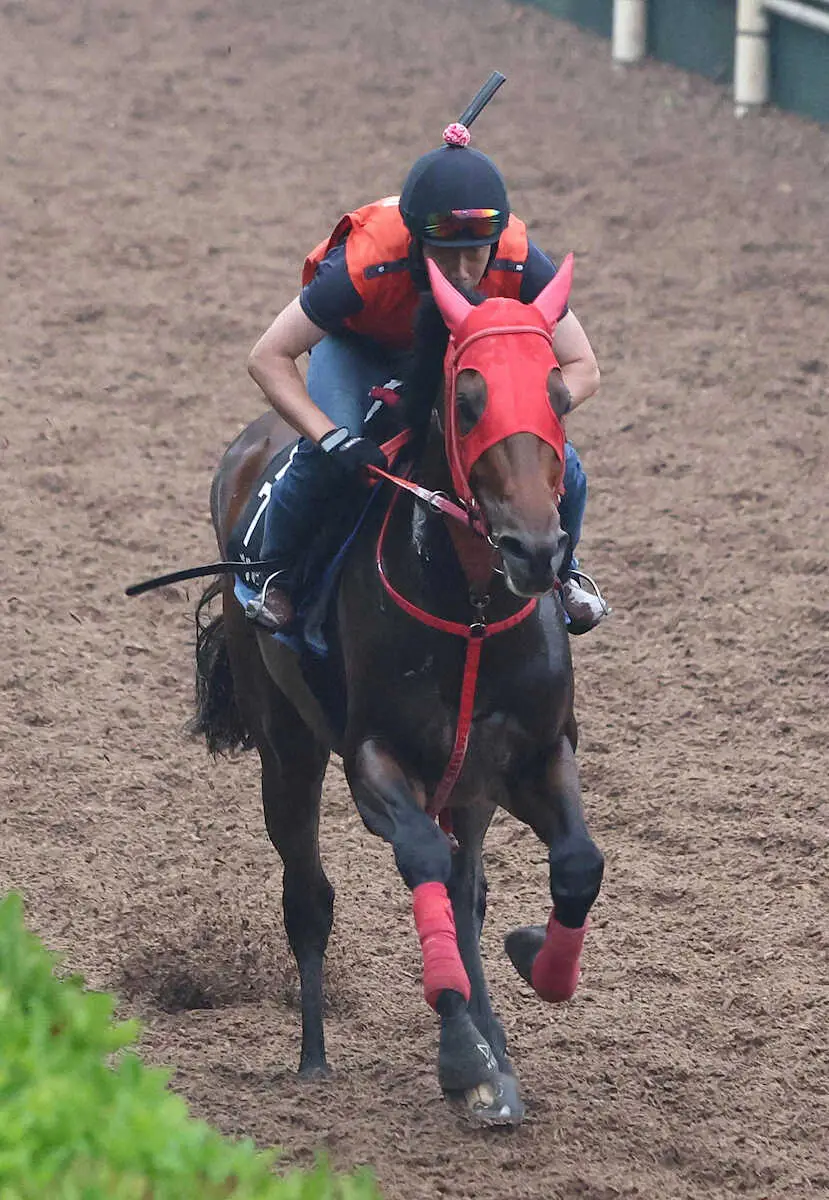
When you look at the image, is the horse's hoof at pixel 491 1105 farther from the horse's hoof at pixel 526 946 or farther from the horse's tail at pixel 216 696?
the horse's tail at pixel 216 696

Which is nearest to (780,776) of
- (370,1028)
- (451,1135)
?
(370,1028)

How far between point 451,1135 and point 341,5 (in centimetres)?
1214

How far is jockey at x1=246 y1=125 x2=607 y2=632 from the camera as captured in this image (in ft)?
13.6

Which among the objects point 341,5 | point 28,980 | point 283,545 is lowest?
point 341,5

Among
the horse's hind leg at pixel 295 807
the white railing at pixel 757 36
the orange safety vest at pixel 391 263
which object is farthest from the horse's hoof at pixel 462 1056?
the white railing at pixel 757 36

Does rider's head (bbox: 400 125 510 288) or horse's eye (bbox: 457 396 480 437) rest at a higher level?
rider's head (bbox: 400 125 510 288)

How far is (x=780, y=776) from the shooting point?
645 centimetres

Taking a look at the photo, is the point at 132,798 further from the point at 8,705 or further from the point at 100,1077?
the point at 100,1077

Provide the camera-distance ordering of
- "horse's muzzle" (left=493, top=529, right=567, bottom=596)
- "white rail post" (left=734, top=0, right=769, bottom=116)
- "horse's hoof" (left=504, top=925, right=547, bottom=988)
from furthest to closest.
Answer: "white rail post" (left=734, top=0, right=769, bottom=116)
"horse's hoof" (left=504, top=925, right=547, bottom=988)
"horse's muzzle" (left=493, top=529, right=567, bottom=596)

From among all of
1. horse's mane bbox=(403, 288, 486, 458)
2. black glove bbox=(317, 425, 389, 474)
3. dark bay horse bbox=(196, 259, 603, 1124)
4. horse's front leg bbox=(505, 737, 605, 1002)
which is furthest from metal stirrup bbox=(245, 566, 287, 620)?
horse's front leg bbox=(505, 737, 605, 1002)

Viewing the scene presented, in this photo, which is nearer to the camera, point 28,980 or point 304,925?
point 28,980

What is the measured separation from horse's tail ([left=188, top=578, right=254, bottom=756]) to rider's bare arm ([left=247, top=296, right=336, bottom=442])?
130 centimetres

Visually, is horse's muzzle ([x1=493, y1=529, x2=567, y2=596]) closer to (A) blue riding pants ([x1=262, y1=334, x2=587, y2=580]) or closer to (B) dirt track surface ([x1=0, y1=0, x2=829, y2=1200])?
(A) blue riding pants ([x1=262, y1=334, x2=587, y2=580])

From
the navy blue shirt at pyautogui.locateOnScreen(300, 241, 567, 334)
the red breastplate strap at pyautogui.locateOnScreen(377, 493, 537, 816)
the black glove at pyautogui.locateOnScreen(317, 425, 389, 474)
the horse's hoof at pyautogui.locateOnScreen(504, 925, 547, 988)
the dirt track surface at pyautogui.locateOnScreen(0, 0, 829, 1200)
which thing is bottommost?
the dirt track surface at pyautogui.locateOnScreen(0, 0, 829, 1200)
